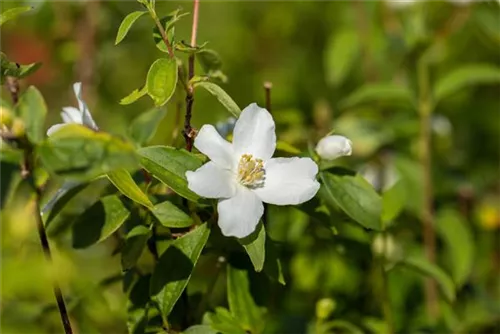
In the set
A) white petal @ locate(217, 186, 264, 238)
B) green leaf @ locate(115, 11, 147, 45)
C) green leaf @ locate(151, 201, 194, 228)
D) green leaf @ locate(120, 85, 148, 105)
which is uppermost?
green leaf @ locate(115, 11, 147, 45)

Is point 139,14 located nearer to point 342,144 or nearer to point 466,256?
point 342,144

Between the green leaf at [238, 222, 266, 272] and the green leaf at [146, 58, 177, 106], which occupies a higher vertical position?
the green leaf at [146, 58, 177, 106]

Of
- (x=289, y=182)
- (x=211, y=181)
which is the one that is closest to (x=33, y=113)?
(x=211, y=181)

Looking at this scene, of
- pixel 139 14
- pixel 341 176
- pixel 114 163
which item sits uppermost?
pixel 139 14

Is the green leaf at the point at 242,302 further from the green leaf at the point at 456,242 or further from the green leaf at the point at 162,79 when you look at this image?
the green leaf at the point at 456,242

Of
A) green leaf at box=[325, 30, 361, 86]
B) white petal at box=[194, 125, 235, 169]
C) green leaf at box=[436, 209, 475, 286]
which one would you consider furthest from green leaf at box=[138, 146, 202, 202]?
green leaf at box=[325, 30, 361, 86]

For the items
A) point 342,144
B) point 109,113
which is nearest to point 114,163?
point 342,144

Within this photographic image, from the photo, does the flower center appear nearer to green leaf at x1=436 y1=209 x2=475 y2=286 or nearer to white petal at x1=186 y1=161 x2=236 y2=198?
white petal at x1=186 y1=161 x2=236 y2=198

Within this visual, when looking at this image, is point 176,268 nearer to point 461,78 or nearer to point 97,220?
point 97,220
